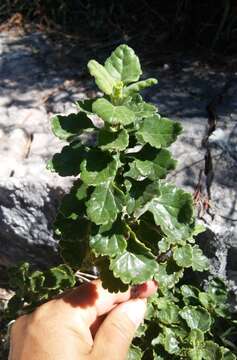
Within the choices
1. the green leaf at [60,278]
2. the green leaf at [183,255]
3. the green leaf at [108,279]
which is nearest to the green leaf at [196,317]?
the green leaf at [183,255]

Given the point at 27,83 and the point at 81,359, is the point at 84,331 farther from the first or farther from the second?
Result: the point at 27,83

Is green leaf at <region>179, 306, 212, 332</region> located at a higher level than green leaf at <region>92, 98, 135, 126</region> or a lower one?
lower

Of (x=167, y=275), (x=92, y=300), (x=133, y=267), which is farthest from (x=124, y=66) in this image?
(x=167, y=275)

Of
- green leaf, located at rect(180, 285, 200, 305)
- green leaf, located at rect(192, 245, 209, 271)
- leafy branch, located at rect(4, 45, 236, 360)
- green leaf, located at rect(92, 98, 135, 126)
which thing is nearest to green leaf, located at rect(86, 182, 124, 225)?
leafy branch, located at rect(4, 45, 236, 360)

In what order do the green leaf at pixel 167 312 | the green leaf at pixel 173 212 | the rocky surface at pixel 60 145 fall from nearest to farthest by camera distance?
1. the green leaf at pixel 173 212
2. the green leaf at pixel 167 312
3. the rocky surface at pixel 60 145

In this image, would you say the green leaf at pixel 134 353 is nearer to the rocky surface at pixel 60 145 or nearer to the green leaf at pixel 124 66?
the rocky surface at pixel 60 145

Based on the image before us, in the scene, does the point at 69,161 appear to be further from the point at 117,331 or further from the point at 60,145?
the point at 60,145

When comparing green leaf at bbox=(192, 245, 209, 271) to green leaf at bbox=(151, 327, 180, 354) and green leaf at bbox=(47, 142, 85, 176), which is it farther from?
green leaf at bbox=(47, 142, 85, 176)
